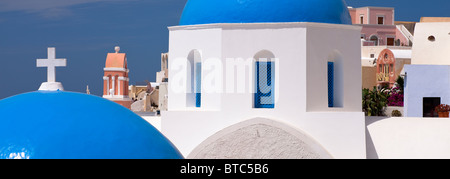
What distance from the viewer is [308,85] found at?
12.2 metres

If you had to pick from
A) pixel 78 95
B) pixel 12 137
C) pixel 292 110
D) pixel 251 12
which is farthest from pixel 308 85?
pixel 12 137

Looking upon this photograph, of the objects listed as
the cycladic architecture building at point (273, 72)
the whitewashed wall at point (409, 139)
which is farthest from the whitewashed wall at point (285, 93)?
the whitewashed wall at point (409, 139)

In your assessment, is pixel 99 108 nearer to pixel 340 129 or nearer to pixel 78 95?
pixel 78 95

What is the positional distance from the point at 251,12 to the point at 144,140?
22.3 feet

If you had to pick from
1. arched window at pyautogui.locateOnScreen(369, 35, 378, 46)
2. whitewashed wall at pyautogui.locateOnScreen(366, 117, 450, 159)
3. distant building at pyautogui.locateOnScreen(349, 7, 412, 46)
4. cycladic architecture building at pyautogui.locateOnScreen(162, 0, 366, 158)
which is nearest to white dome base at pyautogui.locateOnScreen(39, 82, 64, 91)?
cycladic architecture building at pyautogui.locateOnScreen(162, 0, 366, 158)

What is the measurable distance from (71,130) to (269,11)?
727 centimetres

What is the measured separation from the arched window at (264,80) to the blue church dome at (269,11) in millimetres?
679

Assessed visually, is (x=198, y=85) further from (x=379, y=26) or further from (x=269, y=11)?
(x=379, y=26)

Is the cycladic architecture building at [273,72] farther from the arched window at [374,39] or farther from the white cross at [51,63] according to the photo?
the arched window at [374,39]

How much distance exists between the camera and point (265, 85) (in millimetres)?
12453

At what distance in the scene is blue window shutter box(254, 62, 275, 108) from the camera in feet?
40.7

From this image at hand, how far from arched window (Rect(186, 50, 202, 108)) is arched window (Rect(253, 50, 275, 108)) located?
1.20 metres

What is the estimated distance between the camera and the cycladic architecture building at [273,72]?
478 inches

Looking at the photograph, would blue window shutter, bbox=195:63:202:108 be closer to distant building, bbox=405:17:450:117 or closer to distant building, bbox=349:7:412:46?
distant building, bbox=405:17:450:117
